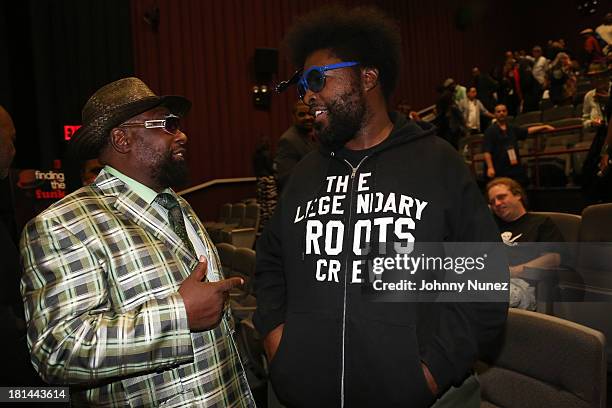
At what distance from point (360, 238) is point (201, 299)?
0.47 m

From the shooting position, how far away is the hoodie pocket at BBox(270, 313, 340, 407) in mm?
1340

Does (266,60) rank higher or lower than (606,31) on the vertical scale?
higher

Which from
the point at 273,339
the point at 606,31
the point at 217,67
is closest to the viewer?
the point at 273,339

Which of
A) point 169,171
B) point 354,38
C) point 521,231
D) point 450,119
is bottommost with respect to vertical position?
point 521,231

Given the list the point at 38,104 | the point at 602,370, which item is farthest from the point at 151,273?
the point at 38,104

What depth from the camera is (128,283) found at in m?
1.39

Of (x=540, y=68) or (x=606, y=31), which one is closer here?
(x=606, y=31)

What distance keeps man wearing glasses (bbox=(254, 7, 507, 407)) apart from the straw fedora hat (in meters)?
0.54

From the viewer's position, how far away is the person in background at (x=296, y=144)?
11.1 feet

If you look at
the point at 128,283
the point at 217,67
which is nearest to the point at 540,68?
the point at 217,67

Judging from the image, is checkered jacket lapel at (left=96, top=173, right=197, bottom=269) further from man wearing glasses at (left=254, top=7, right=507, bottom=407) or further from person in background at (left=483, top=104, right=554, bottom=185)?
person in background at (left=483, top=104, right=554, bottom=185)

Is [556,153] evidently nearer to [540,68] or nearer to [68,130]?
[540,68]

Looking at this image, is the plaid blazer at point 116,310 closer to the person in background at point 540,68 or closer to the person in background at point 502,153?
the person in background at point 502,153

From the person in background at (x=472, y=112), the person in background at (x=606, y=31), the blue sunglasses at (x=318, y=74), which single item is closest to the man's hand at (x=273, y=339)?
the blue sunglasses at (x=318, y=74)
